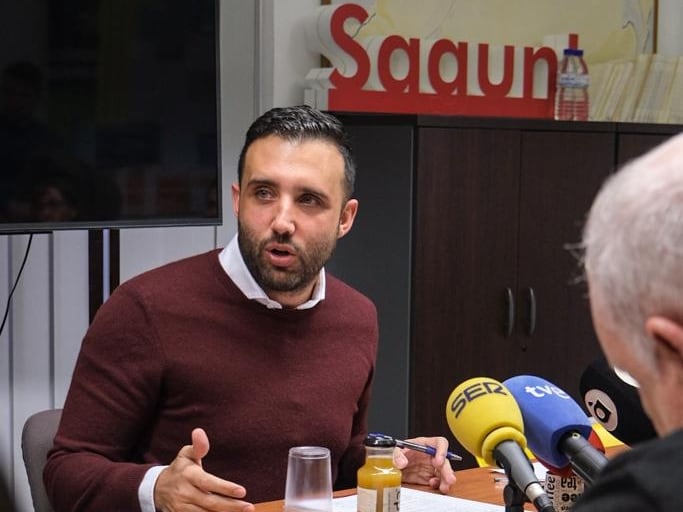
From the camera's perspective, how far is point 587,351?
13.0 feet

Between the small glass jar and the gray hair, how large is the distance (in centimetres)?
93

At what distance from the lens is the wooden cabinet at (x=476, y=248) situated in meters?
3.62

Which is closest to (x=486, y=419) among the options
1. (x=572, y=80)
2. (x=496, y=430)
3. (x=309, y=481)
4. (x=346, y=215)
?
(x=496, y=430)

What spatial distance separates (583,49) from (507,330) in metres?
1.25

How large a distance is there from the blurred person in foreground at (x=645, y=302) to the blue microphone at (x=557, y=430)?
1.59ft

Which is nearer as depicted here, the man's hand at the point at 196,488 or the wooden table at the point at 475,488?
the man's hand at the point at 196,488

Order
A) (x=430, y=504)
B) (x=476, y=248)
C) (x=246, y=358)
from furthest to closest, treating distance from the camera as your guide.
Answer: (x=476, y=248) → (x=246, y=358) → (x=430, y=504)

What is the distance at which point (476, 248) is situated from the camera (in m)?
3.72

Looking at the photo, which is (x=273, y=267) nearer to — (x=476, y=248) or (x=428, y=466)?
(x=428, y=466)

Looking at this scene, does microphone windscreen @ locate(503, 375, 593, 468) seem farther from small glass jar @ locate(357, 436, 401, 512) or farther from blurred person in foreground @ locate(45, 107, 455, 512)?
blurred person in foreground @ locate(45, 107, 455, 512)

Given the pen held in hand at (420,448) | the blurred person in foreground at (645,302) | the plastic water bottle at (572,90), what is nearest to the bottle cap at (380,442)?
the pen held in hand at (420,448)

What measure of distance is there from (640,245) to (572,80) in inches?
134

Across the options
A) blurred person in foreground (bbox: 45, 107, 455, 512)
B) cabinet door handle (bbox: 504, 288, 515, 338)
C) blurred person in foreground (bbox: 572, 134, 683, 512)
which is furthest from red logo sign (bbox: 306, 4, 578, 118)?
blurred person in foreground (bbox: 572, 134, 683, 512)

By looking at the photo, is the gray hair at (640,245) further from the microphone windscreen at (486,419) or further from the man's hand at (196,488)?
the man's hand at (196,488)
